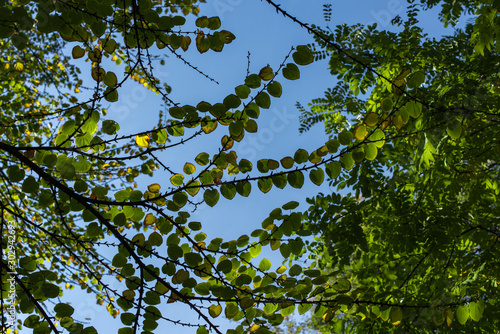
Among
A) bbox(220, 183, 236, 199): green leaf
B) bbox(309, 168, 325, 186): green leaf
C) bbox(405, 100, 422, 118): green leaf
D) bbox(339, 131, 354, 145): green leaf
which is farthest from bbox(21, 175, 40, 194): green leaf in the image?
bbox(405, 100, 422, 118): green leaf

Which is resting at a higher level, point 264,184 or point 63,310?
point 264,184

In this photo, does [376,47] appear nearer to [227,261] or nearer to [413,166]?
[413,166]

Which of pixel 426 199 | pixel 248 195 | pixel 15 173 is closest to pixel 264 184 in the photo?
pixel 248 195

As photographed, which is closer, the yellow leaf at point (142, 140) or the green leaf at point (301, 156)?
the green leaf at point (301, 156)

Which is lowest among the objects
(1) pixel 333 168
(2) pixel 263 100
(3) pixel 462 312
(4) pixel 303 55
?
(3) pixel 462 312

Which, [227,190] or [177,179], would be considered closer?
[227,190]

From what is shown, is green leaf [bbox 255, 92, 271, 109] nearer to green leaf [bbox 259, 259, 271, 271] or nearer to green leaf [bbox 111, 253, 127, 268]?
green leaf [bbox 259, 259, 271, 271]

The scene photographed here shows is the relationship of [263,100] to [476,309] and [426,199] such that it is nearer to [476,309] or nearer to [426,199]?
[476,309]

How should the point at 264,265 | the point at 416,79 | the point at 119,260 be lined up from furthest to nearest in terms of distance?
the point at 264,265 → the point at 119,260 → the point at 416,79

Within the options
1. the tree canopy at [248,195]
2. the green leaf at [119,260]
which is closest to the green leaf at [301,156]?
the tree canopy at [248,195]

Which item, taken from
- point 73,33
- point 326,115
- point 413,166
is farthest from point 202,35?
point 326,115

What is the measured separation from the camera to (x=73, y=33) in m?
2.02

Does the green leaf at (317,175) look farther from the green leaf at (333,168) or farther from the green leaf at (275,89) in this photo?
the green leaf at (275,89)

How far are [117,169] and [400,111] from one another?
4980 mm
